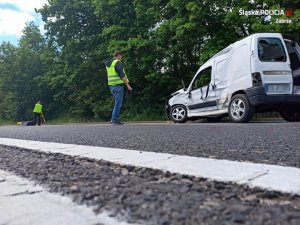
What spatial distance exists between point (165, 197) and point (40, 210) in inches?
21.3

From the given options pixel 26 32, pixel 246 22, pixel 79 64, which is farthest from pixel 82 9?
pixel 26 32

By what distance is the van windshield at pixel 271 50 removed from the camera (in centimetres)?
836

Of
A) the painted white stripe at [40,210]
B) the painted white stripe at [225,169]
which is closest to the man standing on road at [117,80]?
the painted white stripe at [225,169]

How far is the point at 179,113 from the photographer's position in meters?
11.4

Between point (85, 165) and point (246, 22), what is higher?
point (246, 22)

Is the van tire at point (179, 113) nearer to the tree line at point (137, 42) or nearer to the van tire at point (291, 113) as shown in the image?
the van tire at point (291, 113)

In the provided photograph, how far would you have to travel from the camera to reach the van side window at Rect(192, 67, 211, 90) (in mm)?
10289

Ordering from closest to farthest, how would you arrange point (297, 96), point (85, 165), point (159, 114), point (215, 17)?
1. point (85, 165)
2. point (297, 96)
3. point (215, 17)
4. point (159, 114)

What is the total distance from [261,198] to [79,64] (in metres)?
24.6

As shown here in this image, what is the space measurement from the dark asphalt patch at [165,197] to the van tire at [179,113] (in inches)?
354

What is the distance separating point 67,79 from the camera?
85.9ft

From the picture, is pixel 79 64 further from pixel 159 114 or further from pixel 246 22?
pixel 246 22

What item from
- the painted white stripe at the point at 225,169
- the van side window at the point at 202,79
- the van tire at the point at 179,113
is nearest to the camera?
the painted white stripe at the point at 225,169

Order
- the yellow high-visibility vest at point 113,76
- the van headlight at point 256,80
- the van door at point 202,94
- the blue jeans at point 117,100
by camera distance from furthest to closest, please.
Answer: the van door at point 202,94
the yellow high-visibility vest at point 113,76
the blue jeans at point 117,100
the van headlight at point 256,80
